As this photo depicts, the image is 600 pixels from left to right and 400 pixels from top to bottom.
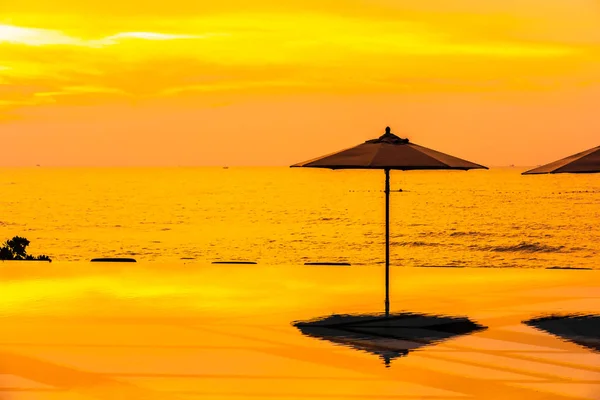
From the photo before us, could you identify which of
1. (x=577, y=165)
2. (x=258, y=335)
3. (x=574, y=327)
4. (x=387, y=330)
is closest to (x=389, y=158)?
(x=387, y=330)

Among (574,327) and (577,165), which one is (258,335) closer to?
(574,327)

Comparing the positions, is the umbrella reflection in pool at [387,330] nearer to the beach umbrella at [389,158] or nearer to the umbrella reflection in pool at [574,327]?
the umbrella reflection in pool at [574,327]

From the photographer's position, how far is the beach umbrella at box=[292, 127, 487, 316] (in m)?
10.0

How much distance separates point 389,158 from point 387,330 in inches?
71.3

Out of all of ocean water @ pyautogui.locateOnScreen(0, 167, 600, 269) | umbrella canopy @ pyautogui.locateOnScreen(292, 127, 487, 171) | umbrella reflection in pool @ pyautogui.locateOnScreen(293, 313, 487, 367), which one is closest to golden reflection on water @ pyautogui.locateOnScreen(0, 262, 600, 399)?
umbrella reflection in pool @ pyautogui.locateOnScreen(293, 313, 487, 367)

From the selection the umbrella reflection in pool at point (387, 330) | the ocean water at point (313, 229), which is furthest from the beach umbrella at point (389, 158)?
the ocean water at point (313, 229)

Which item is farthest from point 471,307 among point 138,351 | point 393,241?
point 393,241

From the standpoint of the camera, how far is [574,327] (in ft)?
33.2

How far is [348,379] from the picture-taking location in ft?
25.3

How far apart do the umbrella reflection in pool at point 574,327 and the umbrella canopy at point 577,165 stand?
164 cm

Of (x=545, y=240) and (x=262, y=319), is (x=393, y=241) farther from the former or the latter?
(x=262, y=319)

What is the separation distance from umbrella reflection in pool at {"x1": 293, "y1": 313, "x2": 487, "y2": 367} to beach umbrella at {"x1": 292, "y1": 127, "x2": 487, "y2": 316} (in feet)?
5.56

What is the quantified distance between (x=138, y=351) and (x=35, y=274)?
20.9 feet

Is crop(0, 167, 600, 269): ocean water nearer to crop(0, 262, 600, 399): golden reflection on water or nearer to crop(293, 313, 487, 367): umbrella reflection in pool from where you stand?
crop(0, 262, 600, 399): golden reflection on water
